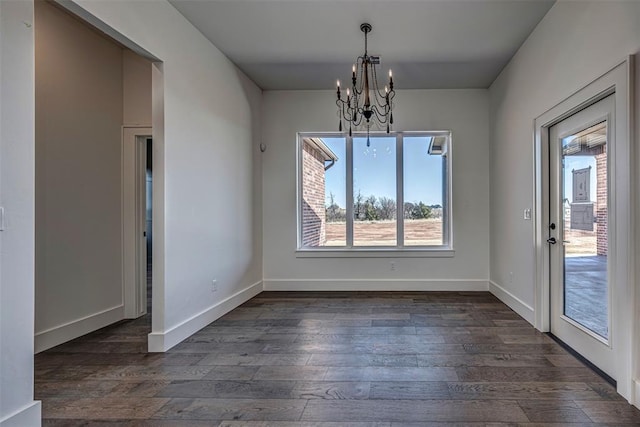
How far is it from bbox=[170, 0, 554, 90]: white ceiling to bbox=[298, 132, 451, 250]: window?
3.38ft

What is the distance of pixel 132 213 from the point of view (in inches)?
157

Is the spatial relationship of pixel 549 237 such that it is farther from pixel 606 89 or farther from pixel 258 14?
pixel 258 14

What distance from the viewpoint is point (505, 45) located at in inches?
152

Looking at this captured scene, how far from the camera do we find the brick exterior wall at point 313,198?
5.56m

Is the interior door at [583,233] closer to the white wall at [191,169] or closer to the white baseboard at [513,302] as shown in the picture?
the white baseboard at [513,302]

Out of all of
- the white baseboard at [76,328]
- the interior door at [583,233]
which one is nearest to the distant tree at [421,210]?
the interior door at [583,233]

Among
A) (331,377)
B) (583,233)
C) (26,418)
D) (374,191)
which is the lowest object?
(331,377)

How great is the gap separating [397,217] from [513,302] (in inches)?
75.8

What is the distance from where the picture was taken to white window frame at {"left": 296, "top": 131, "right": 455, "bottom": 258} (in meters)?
5.32

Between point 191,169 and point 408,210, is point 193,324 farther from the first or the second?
point 408,210

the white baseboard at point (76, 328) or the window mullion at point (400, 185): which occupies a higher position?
the window mullion at point (400, 185)

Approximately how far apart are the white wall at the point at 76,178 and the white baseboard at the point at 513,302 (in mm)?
4332

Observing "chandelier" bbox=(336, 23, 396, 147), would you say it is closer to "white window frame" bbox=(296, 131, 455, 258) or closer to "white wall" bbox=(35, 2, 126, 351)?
"white window frame" bbox=(296, 131, 455, 258)

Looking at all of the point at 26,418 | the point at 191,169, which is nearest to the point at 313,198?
the point at 191,169
